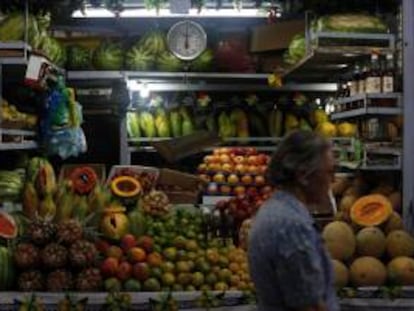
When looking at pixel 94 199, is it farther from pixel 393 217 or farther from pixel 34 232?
pixel 393 217

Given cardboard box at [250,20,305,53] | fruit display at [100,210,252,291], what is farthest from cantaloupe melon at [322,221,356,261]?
cardboard box at [250,20,305,53]

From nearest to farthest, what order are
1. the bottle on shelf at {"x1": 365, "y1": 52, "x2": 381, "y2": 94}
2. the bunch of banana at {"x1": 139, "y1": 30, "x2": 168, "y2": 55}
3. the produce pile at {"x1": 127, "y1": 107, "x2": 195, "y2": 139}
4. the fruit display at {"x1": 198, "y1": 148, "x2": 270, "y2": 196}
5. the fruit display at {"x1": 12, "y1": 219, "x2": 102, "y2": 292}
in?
the fruit display at {"x1": 12, "y1": 219, "x2": 102, "y2": 292}
the bottle on shelf at {"x1": 365, "y1": 52, "x2": 381, "y2": 94}
the fruit display at {"x1": 198, "y1": 148, "x2": 270, "y2": 196}
the bunch of banana at {"x1": 139, "y1": 30, "x2": 168, "y2": 55}
the produce pile at {"x1": 127, "y1": 107, "x2": 195, "y2": 139}

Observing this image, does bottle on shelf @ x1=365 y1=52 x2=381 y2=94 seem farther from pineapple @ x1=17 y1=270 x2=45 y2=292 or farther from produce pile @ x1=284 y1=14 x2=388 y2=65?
pineapple @ x1=17 y1=270 x2=45 y2=292

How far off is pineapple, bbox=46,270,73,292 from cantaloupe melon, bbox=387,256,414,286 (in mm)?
1814

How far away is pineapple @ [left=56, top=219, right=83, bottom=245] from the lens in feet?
14.3

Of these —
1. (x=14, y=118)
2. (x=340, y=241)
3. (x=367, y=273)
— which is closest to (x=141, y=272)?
(x=340, y=241)

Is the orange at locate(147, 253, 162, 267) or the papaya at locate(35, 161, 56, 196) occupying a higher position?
the papaya at locate(35, 161, 56, 196)

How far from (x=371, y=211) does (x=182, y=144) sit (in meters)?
3.03

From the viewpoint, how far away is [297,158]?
8.68 feet

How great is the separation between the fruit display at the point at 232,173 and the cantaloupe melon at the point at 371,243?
2522 mm

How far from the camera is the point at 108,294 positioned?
166 inches

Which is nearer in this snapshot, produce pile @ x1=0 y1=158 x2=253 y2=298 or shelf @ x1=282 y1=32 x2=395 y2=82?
produce pile @ x1=0 y1=158 x2=253 y2=298

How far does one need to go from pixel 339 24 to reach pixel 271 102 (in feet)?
9.49

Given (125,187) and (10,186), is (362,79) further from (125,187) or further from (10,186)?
(10,186)
